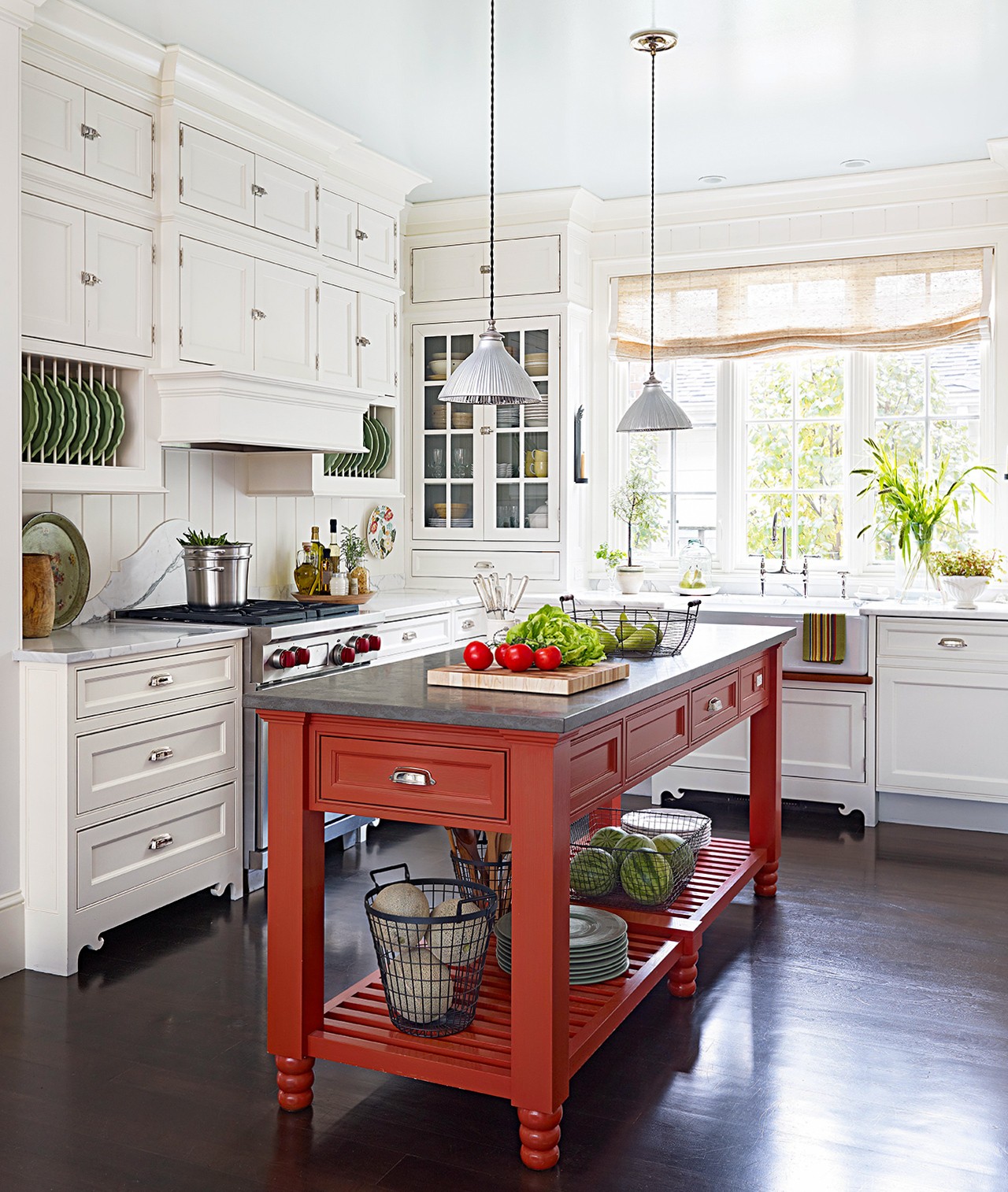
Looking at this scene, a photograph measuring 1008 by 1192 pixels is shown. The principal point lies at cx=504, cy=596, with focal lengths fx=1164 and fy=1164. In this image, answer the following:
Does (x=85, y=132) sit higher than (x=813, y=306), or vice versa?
(x=85, y=132)

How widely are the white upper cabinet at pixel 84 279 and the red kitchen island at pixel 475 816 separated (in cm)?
166

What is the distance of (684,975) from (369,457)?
10.3ft

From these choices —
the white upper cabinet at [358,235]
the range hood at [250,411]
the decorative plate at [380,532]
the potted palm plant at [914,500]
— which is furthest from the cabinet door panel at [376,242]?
the potted palm plant at [914,500]

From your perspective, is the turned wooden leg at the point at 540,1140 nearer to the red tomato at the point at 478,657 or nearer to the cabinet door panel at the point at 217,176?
the red tomato at the point at 478,657

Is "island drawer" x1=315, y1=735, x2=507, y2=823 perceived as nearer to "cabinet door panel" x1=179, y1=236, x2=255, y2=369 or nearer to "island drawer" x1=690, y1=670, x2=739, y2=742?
"island drawer" x1=690, y1=670, x2=739, y2=742

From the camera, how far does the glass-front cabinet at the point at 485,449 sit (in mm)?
5852

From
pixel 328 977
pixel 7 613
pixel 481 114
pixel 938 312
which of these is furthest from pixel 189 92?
pixel 938 312

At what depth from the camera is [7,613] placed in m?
3.38

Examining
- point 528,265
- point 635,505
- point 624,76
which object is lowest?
point 635,505

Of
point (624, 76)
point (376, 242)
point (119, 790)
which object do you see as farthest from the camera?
point (376, 242)

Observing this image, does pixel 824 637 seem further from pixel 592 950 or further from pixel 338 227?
pixel 338 227

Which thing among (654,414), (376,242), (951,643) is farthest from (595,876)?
(376,242)

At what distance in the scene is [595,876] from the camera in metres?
3.30

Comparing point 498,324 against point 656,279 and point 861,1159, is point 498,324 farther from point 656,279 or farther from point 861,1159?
point 861,1159
